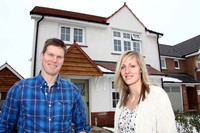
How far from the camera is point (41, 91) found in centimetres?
189

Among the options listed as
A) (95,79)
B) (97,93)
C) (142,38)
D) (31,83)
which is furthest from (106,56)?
(31,83)

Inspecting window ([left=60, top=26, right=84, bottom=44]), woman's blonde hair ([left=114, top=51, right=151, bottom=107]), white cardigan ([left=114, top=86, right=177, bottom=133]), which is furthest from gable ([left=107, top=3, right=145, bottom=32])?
white cardigan ([left=114, top=86, right=177, bottom=133])

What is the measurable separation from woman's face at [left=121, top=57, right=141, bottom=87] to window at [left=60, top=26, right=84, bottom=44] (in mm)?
6899

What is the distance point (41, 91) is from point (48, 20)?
284 inches

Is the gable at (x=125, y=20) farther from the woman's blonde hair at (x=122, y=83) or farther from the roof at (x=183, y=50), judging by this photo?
the woman's blonde hair at (x=122, y=83)

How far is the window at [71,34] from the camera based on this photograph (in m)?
8.35

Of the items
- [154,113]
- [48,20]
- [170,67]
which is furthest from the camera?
[170,67]

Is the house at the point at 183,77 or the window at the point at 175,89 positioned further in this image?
the window at the point at 175,89

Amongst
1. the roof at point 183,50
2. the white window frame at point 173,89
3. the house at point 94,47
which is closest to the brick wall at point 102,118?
the house at point 94,47

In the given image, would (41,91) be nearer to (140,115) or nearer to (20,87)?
(20,87)

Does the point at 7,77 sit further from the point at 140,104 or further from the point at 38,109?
the point at 140,104

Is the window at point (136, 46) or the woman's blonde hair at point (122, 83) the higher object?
the window at point (136, 46)

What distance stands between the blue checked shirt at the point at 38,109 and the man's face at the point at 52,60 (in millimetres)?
172

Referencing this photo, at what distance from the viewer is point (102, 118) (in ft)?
26.1
